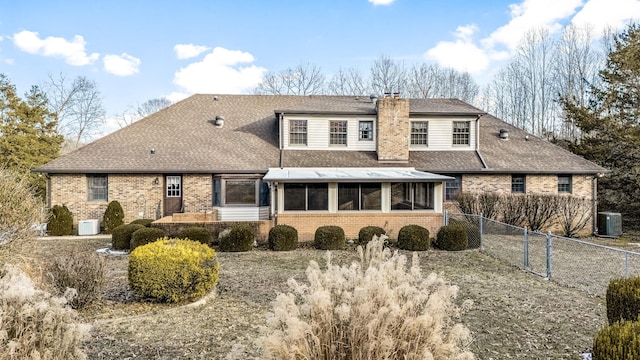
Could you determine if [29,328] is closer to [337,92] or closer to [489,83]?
[337,92]

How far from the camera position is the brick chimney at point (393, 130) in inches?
679

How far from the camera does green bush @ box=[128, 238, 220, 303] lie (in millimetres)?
6406

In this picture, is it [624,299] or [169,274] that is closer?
[624,299]

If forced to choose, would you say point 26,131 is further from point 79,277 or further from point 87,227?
point 79,277

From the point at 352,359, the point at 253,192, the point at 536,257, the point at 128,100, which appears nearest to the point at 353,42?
the point at 253,192

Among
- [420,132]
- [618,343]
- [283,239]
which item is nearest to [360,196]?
[283,239]

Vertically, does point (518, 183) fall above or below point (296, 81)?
below

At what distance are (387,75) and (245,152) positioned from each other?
22996mm

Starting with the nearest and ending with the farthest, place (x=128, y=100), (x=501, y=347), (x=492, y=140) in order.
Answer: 1. (x=501, y=347)
2. (x=492, y=140)
3. (x=128, y=100)

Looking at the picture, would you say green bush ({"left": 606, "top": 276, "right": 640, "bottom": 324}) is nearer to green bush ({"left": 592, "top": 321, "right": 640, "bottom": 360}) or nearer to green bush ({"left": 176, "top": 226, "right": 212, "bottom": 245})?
green bush ({"left": 592, "top": 321, "right": 640, "bottom": 360})

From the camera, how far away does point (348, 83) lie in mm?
36875

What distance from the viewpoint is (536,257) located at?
1174 centimetres

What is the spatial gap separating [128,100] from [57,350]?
44.1 m

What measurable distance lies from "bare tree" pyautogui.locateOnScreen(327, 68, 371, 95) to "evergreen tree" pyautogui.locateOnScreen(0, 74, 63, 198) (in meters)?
23.1
